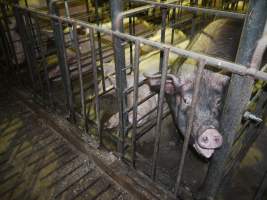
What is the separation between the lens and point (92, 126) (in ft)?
9.36

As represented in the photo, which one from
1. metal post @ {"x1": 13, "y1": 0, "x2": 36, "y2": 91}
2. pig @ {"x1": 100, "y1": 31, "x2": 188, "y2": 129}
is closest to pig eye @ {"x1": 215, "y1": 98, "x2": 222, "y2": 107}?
pig @ {"x1": 100, "y1": 31, "x2": 188, "y2": 129}

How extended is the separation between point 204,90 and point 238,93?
3.93ft

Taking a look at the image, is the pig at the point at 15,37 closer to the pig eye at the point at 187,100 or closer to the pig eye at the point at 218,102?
the pig eye at the point at 187,100

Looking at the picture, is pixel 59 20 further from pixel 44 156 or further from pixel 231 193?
pixel 231 193

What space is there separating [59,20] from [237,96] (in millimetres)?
1643

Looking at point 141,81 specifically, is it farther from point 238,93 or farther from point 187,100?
point 238,93

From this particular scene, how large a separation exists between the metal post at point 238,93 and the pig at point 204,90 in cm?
7

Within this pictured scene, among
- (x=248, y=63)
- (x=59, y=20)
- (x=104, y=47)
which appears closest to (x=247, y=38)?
(x=248, y=63)

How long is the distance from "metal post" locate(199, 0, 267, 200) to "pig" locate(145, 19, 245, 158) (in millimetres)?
71

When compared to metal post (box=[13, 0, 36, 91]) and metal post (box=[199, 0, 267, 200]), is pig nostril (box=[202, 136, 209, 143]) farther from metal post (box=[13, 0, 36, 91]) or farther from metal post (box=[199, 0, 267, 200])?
metal post (box=[13, 0, 36, 91])

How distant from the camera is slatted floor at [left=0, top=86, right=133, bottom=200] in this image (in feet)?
7.37

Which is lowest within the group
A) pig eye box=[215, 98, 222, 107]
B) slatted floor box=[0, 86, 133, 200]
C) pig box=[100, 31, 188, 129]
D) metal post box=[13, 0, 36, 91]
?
slatted floor box=[0, 86, 133, 200]

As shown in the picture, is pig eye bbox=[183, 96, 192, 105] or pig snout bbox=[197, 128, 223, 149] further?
pig eye bbox=[183, 96, 192, 105]

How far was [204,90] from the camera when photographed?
2.60 metres
